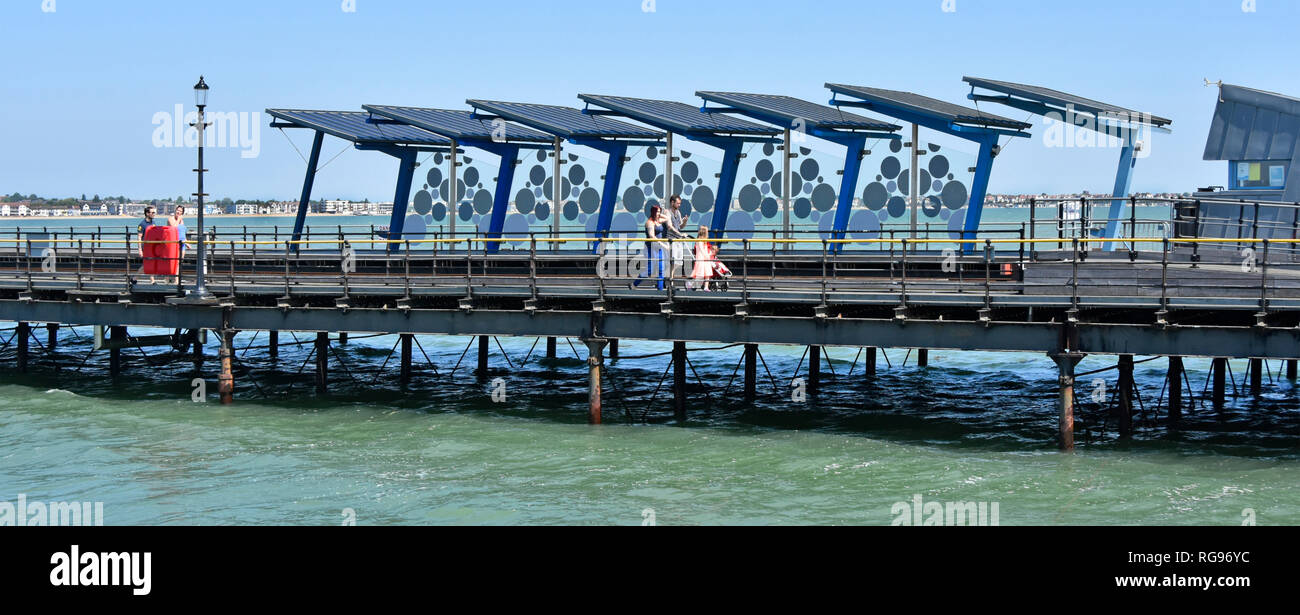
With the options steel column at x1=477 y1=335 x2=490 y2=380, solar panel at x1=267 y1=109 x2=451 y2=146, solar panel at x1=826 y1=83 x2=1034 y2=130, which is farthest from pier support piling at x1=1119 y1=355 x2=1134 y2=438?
solar panel at x1=267 y1=109 x2=451 y2=146

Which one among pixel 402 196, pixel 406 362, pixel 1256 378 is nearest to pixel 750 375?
pixel 406 362

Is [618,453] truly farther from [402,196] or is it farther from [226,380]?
[402,196]

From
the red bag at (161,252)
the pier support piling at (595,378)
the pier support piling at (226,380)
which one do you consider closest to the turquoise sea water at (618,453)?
the pier support piling at (226,380)

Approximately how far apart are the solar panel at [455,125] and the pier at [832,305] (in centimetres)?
507

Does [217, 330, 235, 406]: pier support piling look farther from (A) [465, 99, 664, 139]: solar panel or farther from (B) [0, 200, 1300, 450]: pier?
(A) [465, 99, 664, 139]: solar panel

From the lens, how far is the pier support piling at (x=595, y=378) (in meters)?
25.4

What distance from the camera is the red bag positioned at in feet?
98.1

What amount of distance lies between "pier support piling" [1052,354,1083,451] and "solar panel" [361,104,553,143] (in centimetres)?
1812

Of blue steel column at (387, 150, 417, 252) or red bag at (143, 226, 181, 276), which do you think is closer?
red bag at (143, 226, 181, 276)

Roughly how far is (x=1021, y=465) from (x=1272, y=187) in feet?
40.2

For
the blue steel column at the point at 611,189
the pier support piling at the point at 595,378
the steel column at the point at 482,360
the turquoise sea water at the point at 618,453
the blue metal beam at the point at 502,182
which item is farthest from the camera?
the blue metal beam at the point at 502,182

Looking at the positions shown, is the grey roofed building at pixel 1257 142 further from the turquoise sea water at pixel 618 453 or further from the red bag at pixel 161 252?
the red bag at pixel 161 252

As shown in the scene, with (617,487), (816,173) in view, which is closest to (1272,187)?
(816,173)
